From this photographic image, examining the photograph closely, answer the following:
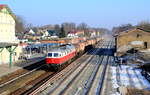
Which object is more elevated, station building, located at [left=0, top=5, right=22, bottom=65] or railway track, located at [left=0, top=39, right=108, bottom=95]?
station building, located at [left=0, top=5, right=22, bottom=65]

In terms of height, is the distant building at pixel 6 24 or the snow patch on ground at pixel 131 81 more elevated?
the distant building at pixel 6 24

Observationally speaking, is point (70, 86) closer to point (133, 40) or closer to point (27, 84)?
point (27, 84)

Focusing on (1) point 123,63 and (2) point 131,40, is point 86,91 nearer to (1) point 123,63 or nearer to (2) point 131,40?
(1) point 123,63

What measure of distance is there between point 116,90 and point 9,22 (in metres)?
26.5

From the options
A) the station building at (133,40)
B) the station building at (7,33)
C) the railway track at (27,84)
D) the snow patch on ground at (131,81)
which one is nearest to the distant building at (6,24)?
the station building at (7,33)

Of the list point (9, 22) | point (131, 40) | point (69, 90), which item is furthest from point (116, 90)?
point (131, 40)

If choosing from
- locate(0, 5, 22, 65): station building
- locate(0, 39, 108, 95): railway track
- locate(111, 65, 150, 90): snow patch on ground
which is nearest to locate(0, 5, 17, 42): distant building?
locate(0, 5, 22, 65): station building

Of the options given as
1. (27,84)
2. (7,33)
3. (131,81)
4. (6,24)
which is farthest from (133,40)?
(27,84)

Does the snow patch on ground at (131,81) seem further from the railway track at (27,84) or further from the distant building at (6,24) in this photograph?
the distant building at (6,24)

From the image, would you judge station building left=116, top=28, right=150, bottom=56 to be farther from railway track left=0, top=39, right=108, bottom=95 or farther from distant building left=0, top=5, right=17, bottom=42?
railway track left=0, top=39, right=108, bottom=95

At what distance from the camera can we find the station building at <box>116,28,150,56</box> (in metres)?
49.1

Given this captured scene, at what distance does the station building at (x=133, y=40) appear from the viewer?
161 feet

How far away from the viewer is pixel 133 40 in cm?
4981

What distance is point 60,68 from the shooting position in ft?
104
